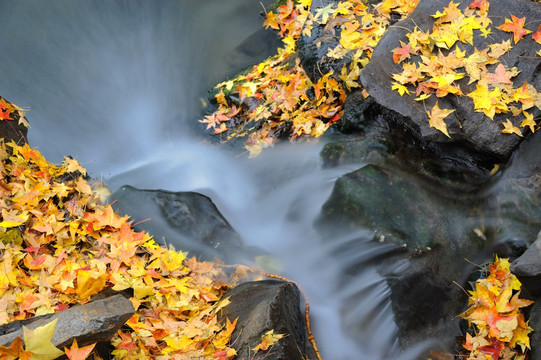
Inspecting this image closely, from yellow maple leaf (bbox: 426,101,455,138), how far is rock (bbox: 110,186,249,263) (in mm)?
2050

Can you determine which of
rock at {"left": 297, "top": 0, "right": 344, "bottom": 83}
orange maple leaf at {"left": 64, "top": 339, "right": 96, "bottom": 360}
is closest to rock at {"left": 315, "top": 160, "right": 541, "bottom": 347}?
rock at {"left": 297, "top": 0, "right": 344, "bottom": 83}

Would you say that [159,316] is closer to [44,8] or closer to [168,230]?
[168,230]

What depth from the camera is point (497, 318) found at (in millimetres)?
2785

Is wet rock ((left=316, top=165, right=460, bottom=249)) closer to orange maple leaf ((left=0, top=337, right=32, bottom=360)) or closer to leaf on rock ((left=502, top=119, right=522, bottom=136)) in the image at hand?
leaf on rock ((left=502, top=119, right=522, bottom=136))

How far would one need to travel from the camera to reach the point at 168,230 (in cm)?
386

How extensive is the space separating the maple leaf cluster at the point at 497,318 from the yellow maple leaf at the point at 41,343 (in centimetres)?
259

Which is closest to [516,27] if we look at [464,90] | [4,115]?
[464,90]

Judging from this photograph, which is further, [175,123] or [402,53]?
[175,123]

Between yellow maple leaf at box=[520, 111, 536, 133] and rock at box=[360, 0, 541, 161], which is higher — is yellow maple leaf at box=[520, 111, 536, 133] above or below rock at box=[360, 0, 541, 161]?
below

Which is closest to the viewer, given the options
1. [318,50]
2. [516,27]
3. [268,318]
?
[268,318]

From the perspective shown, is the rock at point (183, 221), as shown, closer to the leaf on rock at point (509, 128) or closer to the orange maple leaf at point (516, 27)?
the leaf on rock at point (509, 128)

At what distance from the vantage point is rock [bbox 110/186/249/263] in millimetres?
3758

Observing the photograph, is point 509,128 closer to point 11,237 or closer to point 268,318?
point 268,318

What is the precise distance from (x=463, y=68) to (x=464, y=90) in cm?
23
